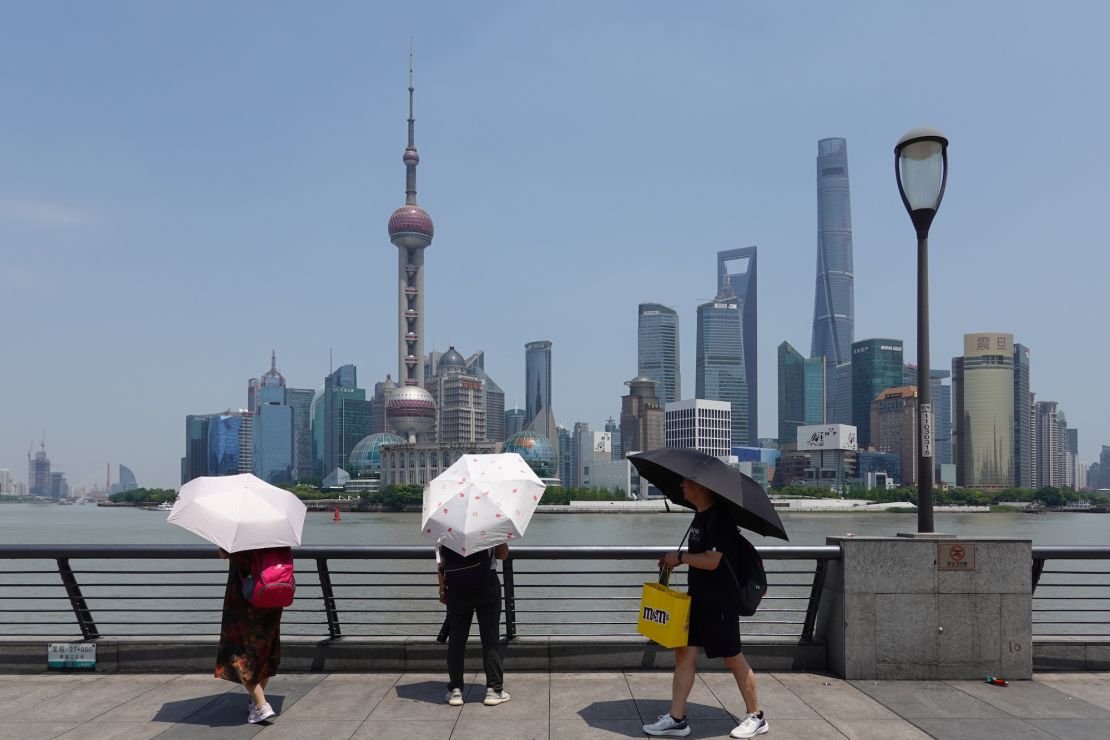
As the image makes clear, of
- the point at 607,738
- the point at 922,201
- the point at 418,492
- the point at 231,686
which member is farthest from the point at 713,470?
the point at 418,492

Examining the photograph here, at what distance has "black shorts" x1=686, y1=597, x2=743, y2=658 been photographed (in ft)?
21.4

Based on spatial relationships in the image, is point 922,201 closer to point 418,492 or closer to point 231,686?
point 231,686

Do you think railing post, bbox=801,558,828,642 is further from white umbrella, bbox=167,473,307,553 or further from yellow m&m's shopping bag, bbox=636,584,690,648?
white umbrella, bbox=167,473,307,553

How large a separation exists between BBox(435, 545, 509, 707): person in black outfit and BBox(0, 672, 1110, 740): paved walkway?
0.19 metres

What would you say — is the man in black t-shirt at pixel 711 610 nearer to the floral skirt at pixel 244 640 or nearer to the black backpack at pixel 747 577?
the black backpack at pixel 747 577

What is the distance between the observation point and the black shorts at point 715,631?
6.51m

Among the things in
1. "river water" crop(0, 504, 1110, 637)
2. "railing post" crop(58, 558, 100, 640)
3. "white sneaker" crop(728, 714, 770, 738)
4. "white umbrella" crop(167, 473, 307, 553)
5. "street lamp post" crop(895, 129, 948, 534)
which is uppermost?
"street lamp post" crop(895, 129, 948, 534)

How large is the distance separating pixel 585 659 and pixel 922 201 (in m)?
5.59

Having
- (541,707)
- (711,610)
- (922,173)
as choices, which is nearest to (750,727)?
(711,610)

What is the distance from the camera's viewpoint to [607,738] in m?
6.51

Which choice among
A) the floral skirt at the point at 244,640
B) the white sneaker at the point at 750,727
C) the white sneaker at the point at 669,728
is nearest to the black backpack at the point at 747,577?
the white sneaker at the point at 750,727

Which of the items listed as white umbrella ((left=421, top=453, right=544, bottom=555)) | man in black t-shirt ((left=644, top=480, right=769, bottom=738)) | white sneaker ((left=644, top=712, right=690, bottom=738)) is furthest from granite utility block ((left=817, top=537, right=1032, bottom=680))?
white umbrella ((left=421, top=453, right=544, bottom=555))

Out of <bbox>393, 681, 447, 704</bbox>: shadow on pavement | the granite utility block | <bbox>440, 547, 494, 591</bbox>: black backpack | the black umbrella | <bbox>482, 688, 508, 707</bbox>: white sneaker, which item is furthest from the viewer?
Answer: the granite utility block

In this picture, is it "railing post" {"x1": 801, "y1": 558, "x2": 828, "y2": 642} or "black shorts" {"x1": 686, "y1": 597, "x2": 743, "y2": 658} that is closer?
"black shorts" {"x1": 686, "y1": 597, "x2": 743, "y2": 658}
